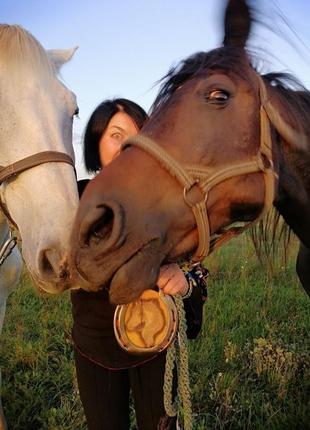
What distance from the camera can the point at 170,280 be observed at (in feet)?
6.13

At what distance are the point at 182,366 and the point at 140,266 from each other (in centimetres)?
57

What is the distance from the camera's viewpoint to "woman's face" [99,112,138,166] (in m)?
2.34

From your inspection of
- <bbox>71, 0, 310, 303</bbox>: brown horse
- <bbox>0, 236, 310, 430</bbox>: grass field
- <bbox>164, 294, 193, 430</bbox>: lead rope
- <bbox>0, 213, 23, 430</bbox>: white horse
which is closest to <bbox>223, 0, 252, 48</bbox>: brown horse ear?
<bbox>71, 0, 310, 303</bbox>: brown horse

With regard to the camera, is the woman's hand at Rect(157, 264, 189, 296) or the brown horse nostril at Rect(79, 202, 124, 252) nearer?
the brown horse nostril at Rect(79, 202, 124, 252)

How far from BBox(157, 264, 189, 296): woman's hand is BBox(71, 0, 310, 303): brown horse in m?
0.22

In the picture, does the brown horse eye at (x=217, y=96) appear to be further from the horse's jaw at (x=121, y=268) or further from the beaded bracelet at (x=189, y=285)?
the beaded bracelet at (x=189, y=285)

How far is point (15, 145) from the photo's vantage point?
6.68 feet

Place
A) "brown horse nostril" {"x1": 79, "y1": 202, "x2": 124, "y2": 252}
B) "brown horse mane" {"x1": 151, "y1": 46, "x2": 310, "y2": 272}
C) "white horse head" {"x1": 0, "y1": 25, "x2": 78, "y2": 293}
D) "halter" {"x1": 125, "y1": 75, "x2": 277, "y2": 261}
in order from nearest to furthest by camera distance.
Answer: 1. "brown horse nostril" {"x1": 79, "y1": 202, "x2": 124, "y2": 252}
2. "halter" {"x1": 125, "y1": 75, "x2": 277, "y2": 261}
3. "brown horse mane" {"x1": 151, "y1": 46, "x2": 310, "y2": 272}
4. "white horse head" {"x1": 0, "y1": 25, "x2": 78, "y2": 293}

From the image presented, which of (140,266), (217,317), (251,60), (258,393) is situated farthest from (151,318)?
(217,317)

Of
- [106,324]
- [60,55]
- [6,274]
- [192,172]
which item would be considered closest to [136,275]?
[192,172]

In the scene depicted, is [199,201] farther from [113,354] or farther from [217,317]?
[217,317]

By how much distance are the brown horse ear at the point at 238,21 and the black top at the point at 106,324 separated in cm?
101

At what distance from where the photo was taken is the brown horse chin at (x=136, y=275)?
57.1 inches

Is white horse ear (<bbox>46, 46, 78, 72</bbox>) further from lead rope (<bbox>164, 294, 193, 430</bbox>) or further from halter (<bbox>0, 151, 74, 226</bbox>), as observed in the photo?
lead rope (<bbox>164, 294, 193, 430</bbox>)
